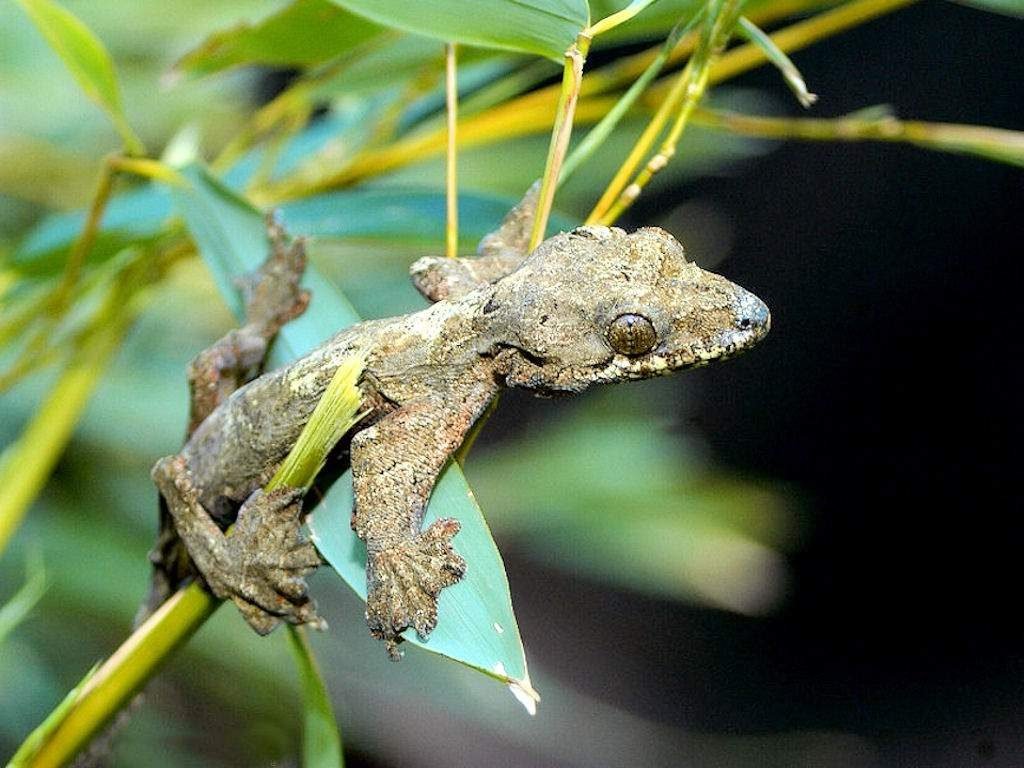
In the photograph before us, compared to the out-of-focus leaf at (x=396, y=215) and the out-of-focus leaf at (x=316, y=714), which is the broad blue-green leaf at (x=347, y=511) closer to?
the out-of-focus leaf at (x=316, y=714)

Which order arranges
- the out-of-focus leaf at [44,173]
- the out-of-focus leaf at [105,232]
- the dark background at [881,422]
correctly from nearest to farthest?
the out-of-focus leaf at [105,232]
the out-of-focus leaf at [44,173]
the dark background at [881,422]

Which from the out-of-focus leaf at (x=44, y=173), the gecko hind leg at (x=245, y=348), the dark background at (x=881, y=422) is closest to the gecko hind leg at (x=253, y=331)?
the gecko hind leg at (x=245, y=348)

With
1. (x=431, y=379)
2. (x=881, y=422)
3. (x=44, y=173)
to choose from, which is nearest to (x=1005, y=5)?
(x=431, y=379)

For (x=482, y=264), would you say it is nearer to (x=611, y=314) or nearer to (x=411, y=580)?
(x=611, y=314)

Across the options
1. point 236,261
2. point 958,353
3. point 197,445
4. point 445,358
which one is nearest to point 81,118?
point 236,261

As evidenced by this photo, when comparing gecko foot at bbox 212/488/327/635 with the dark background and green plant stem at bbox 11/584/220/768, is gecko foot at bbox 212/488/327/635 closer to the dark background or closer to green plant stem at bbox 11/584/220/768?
green plant stem at bbox 11/584/220/768

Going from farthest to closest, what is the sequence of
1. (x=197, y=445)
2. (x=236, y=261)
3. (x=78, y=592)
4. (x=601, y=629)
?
(x=601, y=629)
(x=78, y=592)
(x=236, y=261)
(x=197, y=445)

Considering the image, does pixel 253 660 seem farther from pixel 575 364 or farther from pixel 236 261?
pixel 575 364
